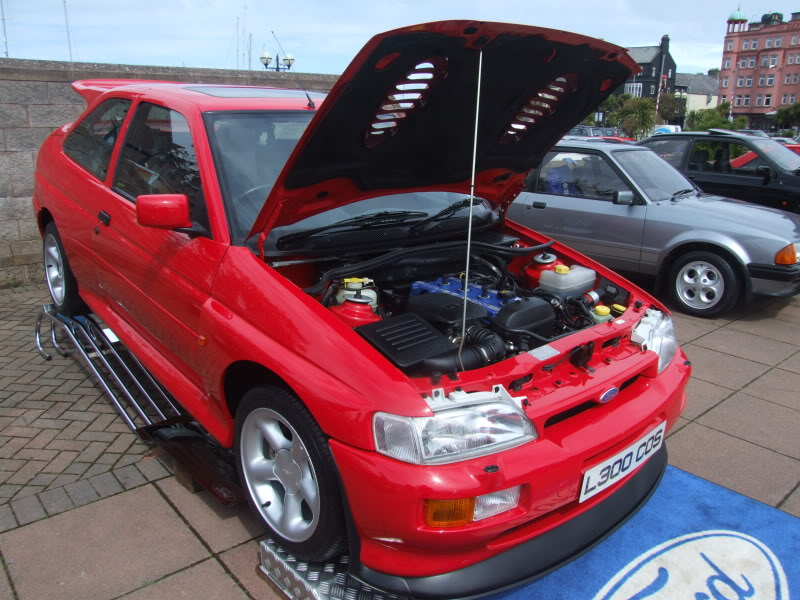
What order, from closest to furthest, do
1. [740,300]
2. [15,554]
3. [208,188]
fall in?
[15,554]
[208,188]
[740,300]

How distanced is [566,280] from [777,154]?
674cm

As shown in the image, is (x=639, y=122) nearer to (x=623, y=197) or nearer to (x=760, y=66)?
(x=623, y=197)

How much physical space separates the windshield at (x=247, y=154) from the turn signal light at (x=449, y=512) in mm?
1376

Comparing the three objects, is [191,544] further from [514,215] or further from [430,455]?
[514,215]

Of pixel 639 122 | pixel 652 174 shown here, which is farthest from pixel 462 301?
pixel 639 122

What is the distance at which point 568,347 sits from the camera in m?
2.45

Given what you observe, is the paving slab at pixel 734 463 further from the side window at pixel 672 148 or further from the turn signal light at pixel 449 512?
the side window at pixel 672 148

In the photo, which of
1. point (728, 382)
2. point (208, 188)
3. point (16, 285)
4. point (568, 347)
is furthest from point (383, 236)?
point (16, 285)

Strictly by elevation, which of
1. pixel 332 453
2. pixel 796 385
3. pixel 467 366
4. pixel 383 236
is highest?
pixel 383 236

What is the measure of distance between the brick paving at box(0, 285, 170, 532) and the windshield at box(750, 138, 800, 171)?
8.12m

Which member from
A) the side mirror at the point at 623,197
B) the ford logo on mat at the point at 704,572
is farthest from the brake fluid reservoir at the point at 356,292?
the side mirror at the point at 623,197

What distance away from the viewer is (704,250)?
19.7 ft

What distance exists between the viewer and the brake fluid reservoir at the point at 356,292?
2.68 metres

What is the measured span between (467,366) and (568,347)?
43 cm
